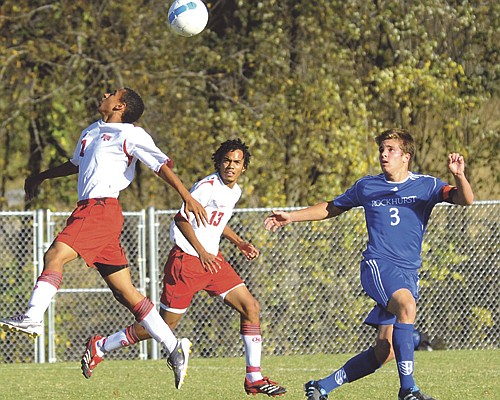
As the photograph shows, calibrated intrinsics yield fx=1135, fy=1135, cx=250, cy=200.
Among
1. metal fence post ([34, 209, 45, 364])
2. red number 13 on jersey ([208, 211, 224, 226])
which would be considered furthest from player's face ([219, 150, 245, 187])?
metal fence post ([34, 209, 45, 364])

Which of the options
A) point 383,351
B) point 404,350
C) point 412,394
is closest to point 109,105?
point 383,351

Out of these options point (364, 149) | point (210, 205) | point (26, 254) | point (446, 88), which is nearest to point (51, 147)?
point (26, 254)

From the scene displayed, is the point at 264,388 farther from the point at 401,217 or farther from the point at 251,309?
the point at 401,217

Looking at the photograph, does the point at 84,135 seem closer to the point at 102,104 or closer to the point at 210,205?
the point at 102,104

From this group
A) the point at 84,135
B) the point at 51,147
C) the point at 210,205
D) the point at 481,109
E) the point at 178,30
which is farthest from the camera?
the point at 481,109

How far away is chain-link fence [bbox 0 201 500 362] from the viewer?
14336 mm

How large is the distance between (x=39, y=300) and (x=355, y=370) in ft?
6.92

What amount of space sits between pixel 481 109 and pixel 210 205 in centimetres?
975

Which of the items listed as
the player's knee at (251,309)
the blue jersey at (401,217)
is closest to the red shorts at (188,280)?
the player's knee at (251,309)

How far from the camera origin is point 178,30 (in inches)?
404

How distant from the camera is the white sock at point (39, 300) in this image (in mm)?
7320

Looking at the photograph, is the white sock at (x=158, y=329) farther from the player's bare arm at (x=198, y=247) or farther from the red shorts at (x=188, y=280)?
the red shorts at (x=188, y=280)

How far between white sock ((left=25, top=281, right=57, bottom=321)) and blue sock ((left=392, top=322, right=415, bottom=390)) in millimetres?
2253

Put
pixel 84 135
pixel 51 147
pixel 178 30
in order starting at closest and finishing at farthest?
pixel 84 135, pixel 178 30, pixel 51 147
